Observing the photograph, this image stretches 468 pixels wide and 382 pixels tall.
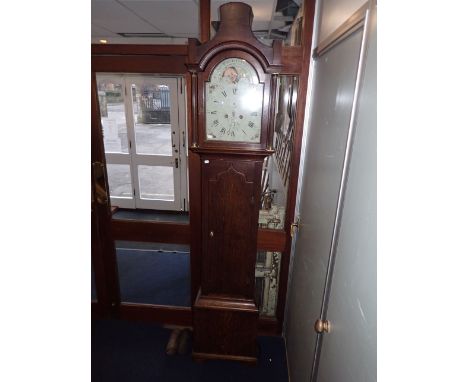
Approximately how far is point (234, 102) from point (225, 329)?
1.49 meters

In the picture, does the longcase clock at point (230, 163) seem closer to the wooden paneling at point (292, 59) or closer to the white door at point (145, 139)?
the wooden paneling at point (292, 59)

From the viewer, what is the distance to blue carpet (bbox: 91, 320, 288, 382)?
1973mm

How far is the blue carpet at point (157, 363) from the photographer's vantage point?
1973 millimetres

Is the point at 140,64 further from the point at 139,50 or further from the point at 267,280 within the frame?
the point at 267,280

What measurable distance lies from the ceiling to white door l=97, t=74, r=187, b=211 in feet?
1.60

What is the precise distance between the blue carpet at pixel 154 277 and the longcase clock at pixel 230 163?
0.77 m

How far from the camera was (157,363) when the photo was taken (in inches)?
81.7

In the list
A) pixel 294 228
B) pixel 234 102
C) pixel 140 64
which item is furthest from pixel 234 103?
pixel 294 228

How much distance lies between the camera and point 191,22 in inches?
105
